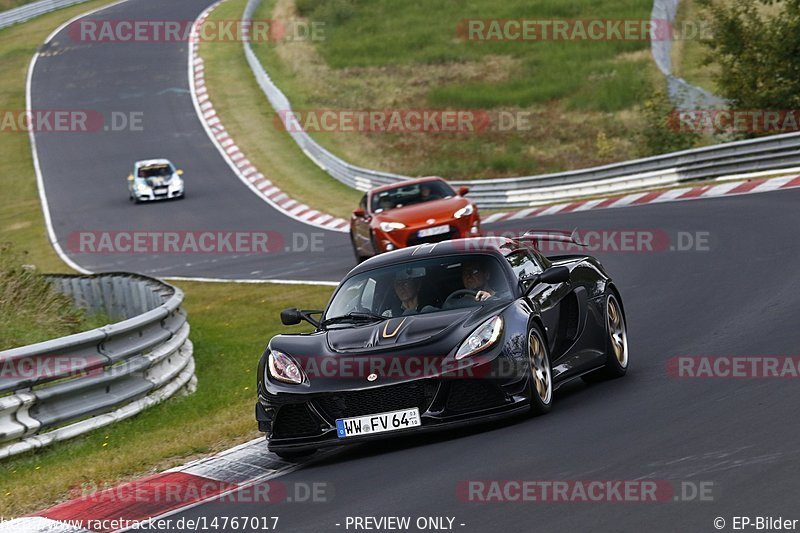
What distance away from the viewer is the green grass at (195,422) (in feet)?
29.0

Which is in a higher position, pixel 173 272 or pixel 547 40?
pixel 547 40

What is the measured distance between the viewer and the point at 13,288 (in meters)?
14.8

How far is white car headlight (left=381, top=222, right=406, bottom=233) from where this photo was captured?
20.5 m

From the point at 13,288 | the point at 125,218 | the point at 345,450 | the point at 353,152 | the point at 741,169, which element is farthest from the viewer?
the point at 353,152

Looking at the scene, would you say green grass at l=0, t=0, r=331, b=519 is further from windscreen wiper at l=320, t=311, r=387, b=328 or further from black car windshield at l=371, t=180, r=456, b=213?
black car windshield at l=371, t=180, r=456, b=213

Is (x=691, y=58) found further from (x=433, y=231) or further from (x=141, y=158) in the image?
(x=433, y=231)

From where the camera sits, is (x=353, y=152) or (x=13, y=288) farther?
(x=353, y=152)

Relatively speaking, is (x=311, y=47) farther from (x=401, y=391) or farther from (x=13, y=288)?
(x=401, y=391)

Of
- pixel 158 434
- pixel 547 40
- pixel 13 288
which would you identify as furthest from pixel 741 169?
pixel 547 40

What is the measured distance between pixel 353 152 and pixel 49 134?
13.6m

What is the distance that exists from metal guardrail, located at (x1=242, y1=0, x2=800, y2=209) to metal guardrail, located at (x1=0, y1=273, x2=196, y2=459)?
A: 1530 centimetres

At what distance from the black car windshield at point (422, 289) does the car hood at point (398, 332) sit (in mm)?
229

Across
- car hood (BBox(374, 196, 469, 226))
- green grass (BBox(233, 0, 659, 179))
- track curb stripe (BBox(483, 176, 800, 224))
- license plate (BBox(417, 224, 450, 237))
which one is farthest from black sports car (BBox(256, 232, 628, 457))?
green grass (BBox(233, 0, 659, 179))

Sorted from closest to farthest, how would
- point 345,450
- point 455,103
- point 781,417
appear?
point 781,417
point 345,450
point 455,103
